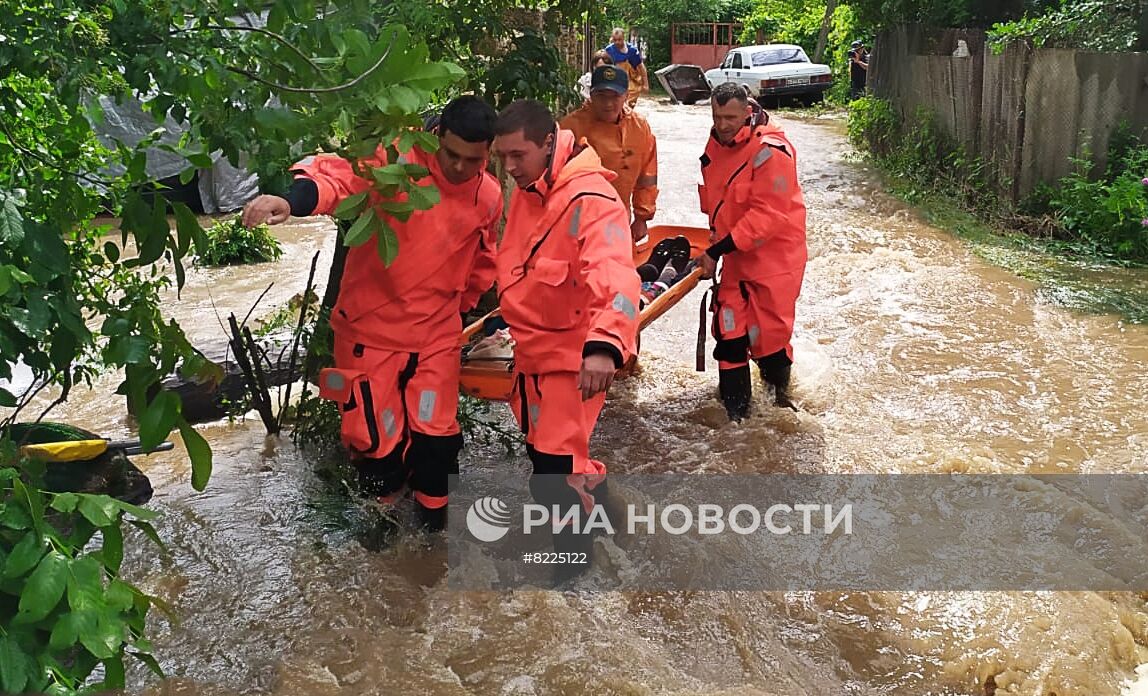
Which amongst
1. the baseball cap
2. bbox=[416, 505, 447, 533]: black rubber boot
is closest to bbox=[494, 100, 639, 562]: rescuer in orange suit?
bbox=[416, 505, 447, 533]: black rubber boot

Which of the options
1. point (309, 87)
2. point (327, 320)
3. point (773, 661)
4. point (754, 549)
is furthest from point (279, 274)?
point (309, 87)

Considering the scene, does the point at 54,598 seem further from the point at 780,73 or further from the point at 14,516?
the point at 780,73

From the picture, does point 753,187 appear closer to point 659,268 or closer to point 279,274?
point 659,268

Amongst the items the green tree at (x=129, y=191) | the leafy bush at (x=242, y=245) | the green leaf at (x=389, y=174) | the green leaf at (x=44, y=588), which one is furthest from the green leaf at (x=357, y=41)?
the leafy bush at (x=242, y=245)

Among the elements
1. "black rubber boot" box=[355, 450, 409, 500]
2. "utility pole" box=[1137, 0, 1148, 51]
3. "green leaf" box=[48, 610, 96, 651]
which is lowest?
"black rubber boot" box=[355, 450, 409, 500]

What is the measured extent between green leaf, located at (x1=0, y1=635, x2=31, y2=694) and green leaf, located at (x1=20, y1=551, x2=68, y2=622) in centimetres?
5

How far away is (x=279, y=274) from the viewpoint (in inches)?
368

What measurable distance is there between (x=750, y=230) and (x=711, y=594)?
1978 mm

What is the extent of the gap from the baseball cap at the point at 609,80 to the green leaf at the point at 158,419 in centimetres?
484

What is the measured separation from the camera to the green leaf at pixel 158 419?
1.88 metres

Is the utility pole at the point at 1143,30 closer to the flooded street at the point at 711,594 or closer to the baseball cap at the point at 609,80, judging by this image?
the flooded street at the point at 711,594

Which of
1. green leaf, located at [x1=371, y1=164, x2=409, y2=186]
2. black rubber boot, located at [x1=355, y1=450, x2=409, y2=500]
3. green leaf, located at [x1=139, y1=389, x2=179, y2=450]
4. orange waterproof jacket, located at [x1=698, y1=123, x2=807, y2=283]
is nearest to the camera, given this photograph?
green leaf, located at [x1=139, y1=389, x2=179, y2=450]

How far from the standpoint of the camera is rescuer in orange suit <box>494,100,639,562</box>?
375 cm

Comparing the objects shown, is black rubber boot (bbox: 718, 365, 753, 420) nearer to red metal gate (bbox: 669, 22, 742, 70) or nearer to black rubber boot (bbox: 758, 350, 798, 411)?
black rubber boot (bbox: 758, 350, 798, 411)
